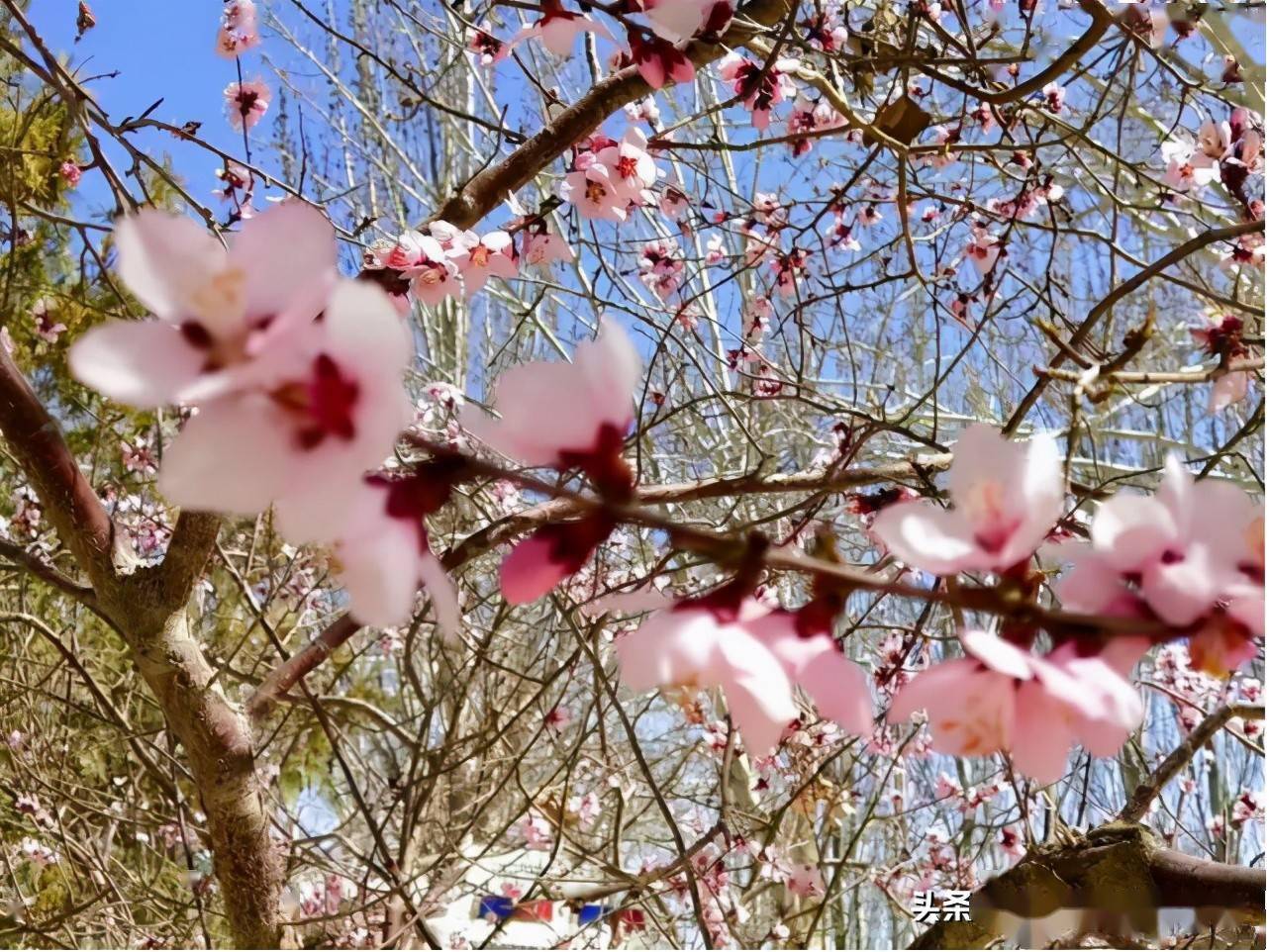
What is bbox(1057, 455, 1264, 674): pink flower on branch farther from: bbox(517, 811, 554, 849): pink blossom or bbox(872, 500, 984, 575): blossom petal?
bbox(517, 811, 554, 849): pink blossom

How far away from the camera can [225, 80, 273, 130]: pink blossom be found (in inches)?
83.4

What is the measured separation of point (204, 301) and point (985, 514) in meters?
0.37

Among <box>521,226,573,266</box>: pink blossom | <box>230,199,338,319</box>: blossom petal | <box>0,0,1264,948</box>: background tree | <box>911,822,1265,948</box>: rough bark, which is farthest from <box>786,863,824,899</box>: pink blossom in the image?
<box>230,199,338,319</box>: blossom petal

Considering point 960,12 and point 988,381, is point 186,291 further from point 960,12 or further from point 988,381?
point 988,381

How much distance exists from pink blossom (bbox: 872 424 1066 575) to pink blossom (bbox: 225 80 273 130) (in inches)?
80.7

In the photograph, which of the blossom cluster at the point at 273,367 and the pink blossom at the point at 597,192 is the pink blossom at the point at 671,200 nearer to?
the pink blossom at the point at 597,192

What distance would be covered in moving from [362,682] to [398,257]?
16.0 ft

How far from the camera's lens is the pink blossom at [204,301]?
365 mm

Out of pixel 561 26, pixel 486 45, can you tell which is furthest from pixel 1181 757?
pixel 486 45

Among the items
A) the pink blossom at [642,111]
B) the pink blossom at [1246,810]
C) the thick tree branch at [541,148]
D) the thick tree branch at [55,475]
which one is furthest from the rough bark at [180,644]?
the pink blossom at [1246,810]

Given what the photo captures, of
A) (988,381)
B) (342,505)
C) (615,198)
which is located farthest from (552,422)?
(988,381)

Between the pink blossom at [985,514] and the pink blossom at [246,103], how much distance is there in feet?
6.73

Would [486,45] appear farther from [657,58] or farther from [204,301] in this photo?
[204,301]

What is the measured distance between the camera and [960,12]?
1.58 metres
